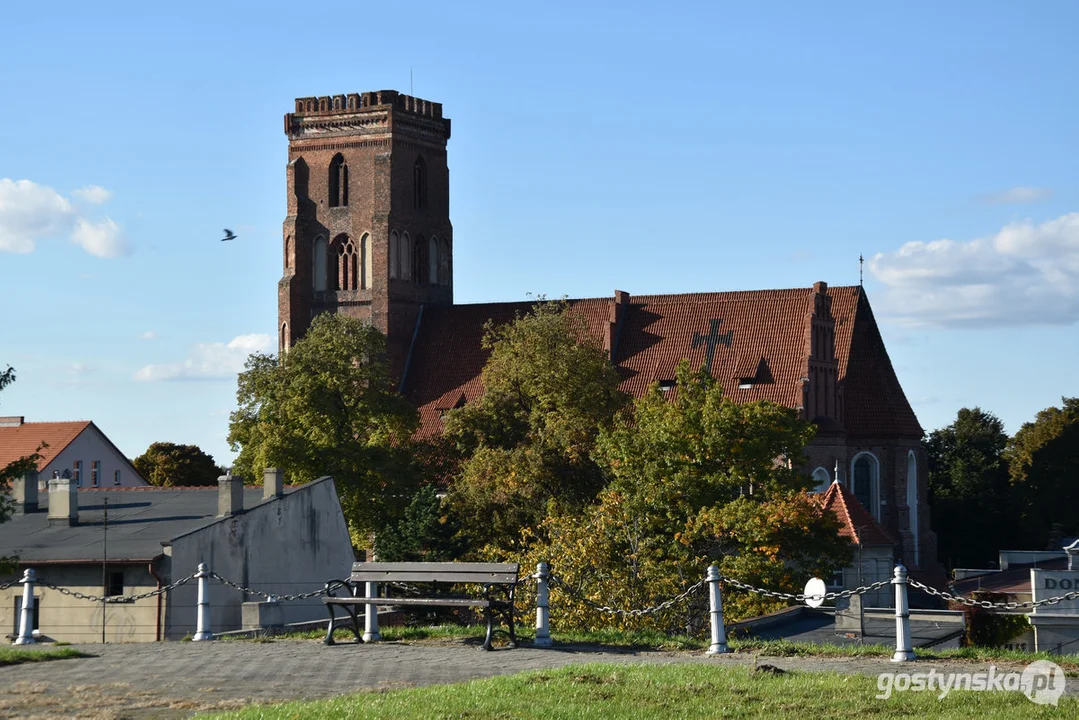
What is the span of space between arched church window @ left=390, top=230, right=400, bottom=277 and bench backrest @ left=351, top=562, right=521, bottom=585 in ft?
177

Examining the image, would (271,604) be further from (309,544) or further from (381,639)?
(309,544)

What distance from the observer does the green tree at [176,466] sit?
8106 cm

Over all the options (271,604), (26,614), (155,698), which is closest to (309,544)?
(271,604)

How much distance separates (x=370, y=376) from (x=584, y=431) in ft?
39.4

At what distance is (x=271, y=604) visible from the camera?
892 inches

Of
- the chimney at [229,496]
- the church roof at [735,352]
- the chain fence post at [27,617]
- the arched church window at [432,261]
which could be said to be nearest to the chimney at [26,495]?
the chimney at [229,496]

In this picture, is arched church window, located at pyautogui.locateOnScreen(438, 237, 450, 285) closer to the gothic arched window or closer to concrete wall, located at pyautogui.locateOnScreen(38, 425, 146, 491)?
the gothic arched window

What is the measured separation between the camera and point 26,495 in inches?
1524

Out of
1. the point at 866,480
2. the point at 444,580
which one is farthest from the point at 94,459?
the point at 444,580

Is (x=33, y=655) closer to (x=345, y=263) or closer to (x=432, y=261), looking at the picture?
(x=345, y=263)

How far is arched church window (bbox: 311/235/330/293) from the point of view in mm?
A: 73438

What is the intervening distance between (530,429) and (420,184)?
2647 cm

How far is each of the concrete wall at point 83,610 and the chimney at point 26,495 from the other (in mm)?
6697

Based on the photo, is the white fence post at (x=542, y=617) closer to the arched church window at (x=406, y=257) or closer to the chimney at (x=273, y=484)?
the chimney at (x=273, y=484)
